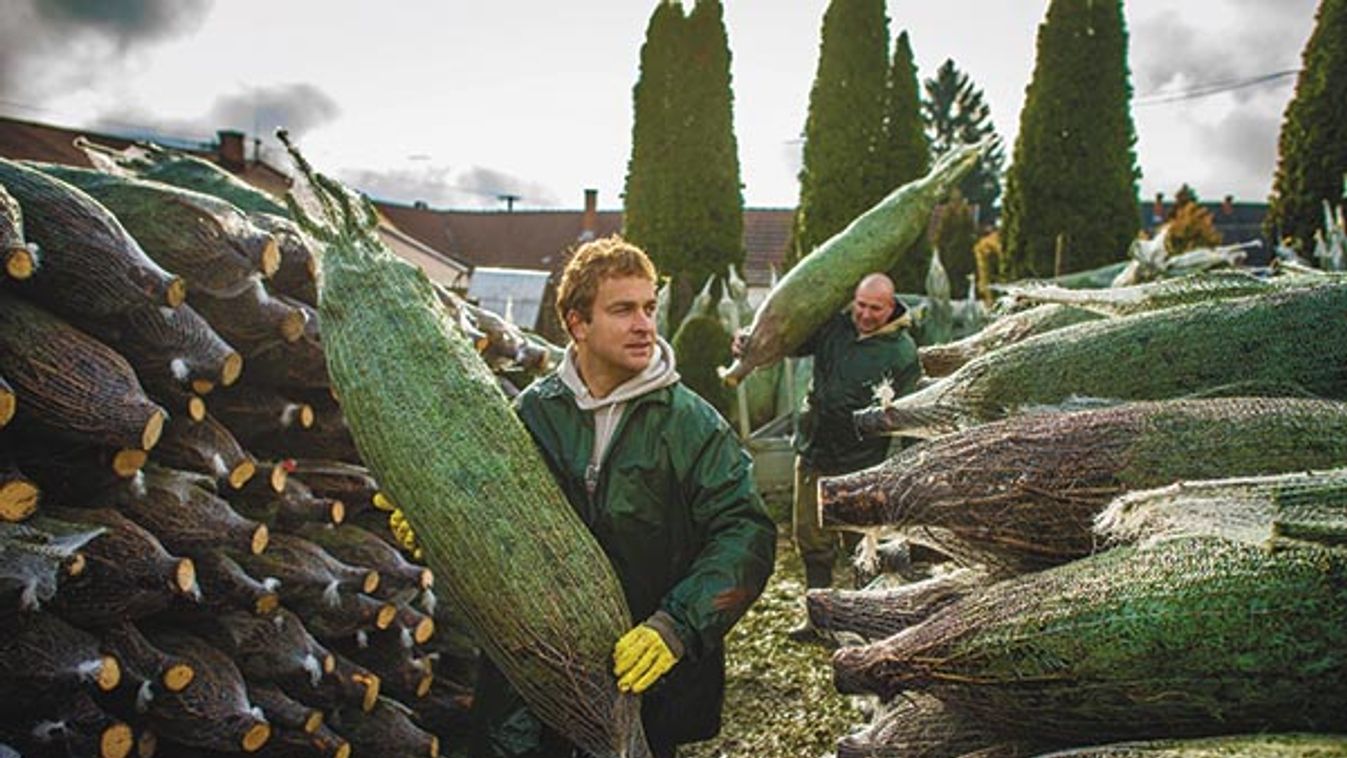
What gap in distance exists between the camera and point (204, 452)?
129 inches

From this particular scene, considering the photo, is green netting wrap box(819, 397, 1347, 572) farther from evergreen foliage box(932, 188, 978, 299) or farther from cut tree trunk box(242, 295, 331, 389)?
evergreen foliage box(932, 188, 978, 299)

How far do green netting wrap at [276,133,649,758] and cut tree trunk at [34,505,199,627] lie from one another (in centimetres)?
107

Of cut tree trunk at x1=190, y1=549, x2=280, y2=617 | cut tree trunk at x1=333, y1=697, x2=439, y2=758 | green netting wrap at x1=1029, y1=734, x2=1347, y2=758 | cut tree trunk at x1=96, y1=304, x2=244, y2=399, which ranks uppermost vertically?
cut tree trunk at x1=96, y1=304, x2=244, y2=399

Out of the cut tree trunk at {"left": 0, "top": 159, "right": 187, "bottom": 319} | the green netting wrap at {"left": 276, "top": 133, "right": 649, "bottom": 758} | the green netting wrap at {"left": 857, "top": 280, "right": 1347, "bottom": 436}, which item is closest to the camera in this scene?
the green netting wrap at {"left": 857, "top": 280, "right": 1347, "bottom": 436}

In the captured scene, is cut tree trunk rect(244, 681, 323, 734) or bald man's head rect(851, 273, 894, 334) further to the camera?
bald man's head rect(851, 273, 894, 334)

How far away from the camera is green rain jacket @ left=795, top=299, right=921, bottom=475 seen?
573cm

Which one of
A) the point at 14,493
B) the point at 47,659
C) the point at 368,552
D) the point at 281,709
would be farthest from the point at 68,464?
the point at 368,552

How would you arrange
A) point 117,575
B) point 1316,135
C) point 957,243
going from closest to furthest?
point 117,575, point 1316,135, point 957,243

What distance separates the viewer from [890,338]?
579cm

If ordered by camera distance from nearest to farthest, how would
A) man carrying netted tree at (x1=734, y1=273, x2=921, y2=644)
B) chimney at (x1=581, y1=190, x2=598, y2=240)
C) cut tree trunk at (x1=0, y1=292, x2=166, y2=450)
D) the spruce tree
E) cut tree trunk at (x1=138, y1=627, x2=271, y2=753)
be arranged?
1. cut tree trunk at (x1=0, y1=292, x2=166, y2=450)
2. cut tree trunk at (x1=138, y1=627, x2=271, y2=753)
3. man carrying netted tree at (x1=734, y1=273, x2=921, y2=644)
4. chimney at (x1=581, y1=190, x2=598, y2=240)
5. the spruce tree

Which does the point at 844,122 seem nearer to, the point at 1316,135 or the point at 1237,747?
the point at 1316,135

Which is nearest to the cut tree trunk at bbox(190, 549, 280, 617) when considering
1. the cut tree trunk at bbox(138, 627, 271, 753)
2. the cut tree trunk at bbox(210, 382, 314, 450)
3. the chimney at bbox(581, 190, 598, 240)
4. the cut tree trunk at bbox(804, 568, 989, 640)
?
the cut tree trunk at bbox(138, 627, 271, 753)

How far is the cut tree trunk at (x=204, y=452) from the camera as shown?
325 cm

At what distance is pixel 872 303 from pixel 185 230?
3.53 m
